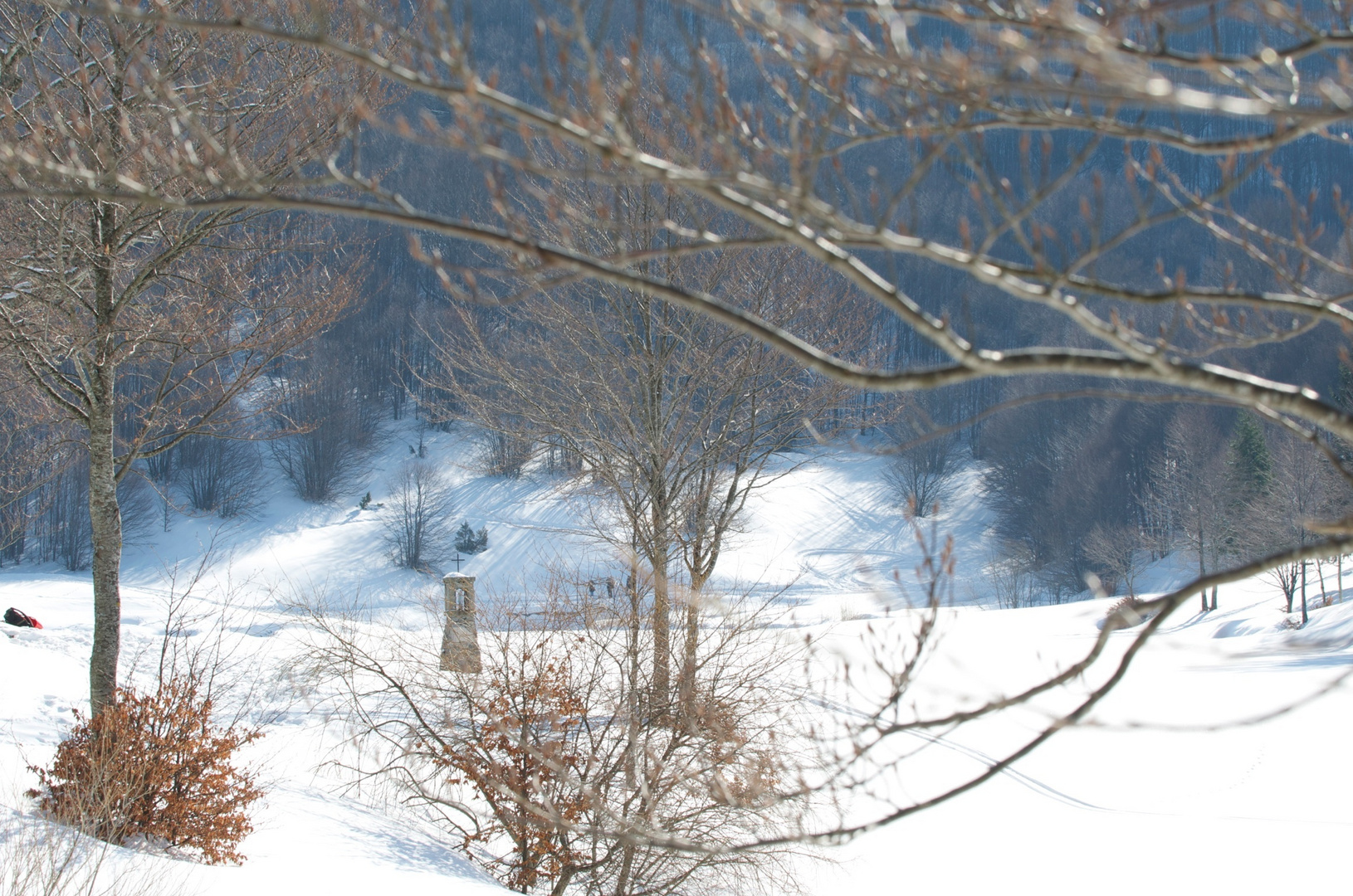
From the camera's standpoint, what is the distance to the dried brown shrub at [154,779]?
5855 mm

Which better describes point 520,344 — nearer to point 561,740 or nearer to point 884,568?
point 561,740

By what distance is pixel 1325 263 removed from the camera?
2770mm

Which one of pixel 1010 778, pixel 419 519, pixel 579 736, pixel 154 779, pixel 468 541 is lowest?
pixel 1010 778

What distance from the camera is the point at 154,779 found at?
6.14 metres

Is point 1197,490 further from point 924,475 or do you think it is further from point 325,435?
point 325,435

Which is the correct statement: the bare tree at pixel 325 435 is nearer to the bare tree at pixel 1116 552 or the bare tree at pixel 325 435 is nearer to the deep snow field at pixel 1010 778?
the deep snow field at pixel 1010 778

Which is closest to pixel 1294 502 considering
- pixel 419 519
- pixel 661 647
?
pixel 661 647

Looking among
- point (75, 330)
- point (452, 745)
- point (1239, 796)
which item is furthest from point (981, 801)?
point (75, 330)

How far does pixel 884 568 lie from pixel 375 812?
26206mm

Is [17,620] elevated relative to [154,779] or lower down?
elevated

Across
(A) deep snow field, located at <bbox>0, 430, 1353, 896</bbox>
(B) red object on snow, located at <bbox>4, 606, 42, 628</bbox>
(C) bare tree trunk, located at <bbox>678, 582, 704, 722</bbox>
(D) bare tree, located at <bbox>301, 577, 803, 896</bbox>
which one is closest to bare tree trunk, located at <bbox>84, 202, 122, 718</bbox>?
(A) deep snow field, located at <bbox>0, 430, 1353, 896</bbox>

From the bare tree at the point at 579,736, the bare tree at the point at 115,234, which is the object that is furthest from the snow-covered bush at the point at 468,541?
the bare tree at the point at 115,234

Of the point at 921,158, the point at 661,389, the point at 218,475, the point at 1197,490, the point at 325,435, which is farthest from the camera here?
the point at 325,435

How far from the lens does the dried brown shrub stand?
231 inches
